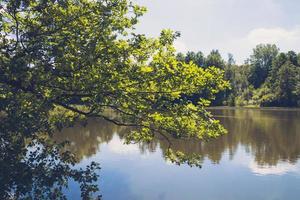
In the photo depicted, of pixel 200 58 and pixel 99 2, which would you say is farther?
pixel 200 58

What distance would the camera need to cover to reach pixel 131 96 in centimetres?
1461

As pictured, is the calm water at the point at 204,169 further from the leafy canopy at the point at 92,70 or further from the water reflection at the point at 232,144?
the leafy canopy at the point at 92,70

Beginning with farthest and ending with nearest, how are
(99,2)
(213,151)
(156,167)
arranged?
(213,151) → (156,167) → (99,2)

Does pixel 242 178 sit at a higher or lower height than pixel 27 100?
lower

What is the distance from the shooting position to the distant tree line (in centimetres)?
13850

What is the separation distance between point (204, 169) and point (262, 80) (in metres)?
153

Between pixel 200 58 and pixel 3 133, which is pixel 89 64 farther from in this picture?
pixel 200 58

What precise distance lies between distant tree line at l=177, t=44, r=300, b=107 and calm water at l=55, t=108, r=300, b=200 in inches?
2711

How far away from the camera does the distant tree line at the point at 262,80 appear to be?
5453 inches

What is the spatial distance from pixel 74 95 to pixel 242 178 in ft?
66.7

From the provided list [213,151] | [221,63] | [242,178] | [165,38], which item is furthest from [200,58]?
[165,38]

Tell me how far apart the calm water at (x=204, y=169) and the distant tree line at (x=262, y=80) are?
68.9 m

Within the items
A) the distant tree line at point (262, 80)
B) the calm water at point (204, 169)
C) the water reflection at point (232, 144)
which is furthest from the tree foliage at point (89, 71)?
the distant tree line at point (262, 80)

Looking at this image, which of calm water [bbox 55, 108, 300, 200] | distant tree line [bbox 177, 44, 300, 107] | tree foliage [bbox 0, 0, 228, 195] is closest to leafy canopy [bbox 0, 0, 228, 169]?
tree foliage [bbox 0, 0, 228, 195]
